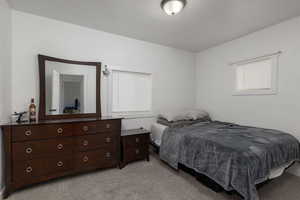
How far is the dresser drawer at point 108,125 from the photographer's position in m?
2.25

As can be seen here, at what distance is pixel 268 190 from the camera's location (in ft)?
6.20

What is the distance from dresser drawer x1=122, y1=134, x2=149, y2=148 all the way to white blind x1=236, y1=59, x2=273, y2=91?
7.59ft

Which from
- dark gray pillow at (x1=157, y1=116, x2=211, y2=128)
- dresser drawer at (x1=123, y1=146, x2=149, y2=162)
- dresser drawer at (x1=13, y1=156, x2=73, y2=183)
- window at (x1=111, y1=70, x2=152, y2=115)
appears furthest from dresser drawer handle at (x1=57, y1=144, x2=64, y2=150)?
dark gray pillow at (x1=157, y1=116, x2=211, y2=128)

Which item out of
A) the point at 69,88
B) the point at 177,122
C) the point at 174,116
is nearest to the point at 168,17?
the point at 174,116

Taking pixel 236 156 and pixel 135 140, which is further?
pixel 135 140

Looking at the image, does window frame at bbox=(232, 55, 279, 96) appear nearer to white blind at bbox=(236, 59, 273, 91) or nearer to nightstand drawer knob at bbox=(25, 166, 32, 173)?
white blind at bbox=(236, 59, 273, 91)

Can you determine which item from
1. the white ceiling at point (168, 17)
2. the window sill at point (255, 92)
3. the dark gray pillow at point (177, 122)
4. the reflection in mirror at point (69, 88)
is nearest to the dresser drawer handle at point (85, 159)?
the reflection in mirror at point (69, 88)

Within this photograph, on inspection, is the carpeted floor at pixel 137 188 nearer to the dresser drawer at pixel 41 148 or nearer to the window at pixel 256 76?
the dresser drawer at pixel 41 148

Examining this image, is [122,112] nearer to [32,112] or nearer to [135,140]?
[135,140]

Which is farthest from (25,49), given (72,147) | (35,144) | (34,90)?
(72,147)

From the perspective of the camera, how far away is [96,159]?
7.33 feet

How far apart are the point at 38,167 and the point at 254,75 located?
→ 13.1 ft

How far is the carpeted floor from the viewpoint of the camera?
174cm

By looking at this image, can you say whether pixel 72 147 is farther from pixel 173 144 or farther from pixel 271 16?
pixel 271 16
